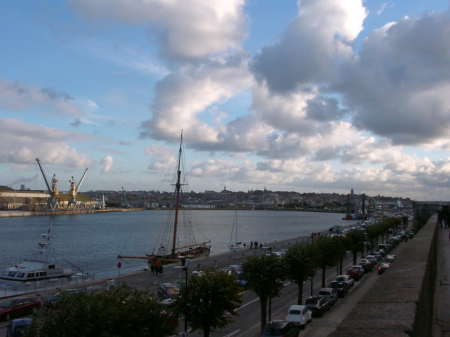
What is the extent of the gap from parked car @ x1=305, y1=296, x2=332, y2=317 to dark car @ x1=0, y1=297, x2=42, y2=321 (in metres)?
9.70

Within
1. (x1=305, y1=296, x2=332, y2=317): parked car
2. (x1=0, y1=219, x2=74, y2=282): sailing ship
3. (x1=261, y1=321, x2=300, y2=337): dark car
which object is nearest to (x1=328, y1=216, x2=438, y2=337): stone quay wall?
(x1=261, y1=321, x2=300, y2=337): dark car

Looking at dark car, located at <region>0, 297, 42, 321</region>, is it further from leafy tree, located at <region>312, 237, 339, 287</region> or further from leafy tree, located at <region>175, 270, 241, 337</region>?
leafy tree, located at <region>312, 237, 339, 287</region>

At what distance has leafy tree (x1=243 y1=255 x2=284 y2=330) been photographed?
1599cm

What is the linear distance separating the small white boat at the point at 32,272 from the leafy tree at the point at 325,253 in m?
16.0

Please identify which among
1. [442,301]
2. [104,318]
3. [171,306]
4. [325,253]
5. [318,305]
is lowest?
[442,301]

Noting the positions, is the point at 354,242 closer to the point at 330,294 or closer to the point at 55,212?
the point at 330,294

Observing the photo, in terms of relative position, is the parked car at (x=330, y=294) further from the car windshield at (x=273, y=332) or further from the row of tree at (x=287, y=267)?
the car windshield at (x=273, y=332)

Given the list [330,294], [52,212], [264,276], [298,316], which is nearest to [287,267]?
[330,294]

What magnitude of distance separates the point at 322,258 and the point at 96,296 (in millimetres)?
16755

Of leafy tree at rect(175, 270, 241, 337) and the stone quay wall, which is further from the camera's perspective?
leafy tree at rect(175, 270, 241, 337)

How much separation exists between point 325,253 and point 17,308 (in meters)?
14.8

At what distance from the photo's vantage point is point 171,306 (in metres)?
12.1

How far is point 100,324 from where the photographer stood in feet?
25.5

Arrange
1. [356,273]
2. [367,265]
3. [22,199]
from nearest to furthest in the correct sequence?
[356,273] < [367,265] < [22,199]
